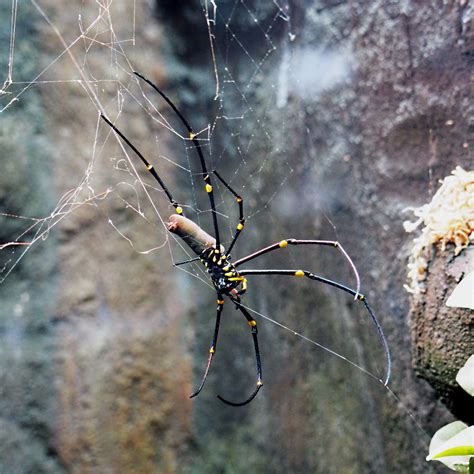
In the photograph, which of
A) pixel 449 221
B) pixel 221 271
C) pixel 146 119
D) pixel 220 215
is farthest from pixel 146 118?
pixel 449 221

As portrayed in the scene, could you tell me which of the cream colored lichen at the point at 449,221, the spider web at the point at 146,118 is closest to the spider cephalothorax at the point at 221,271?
the spider web at the point at 146,118

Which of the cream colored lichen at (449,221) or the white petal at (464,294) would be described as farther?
the cream colored lichen at (449,221)

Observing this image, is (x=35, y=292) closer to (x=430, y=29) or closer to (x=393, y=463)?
(x=393, y=463)

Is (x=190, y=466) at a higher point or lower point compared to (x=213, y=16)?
lower

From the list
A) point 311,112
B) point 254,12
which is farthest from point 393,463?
point 254,12

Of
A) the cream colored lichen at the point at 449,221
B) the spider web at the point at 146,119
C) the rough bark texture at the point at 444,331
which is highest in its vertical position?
the spider web at the point at 146,119

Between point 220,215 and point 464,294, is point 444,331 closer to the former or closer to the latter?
point 464,294

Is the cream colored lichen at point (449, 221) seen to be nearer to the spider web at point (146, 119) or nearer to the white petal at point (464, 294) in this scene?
the white petal at point (464, 294)
